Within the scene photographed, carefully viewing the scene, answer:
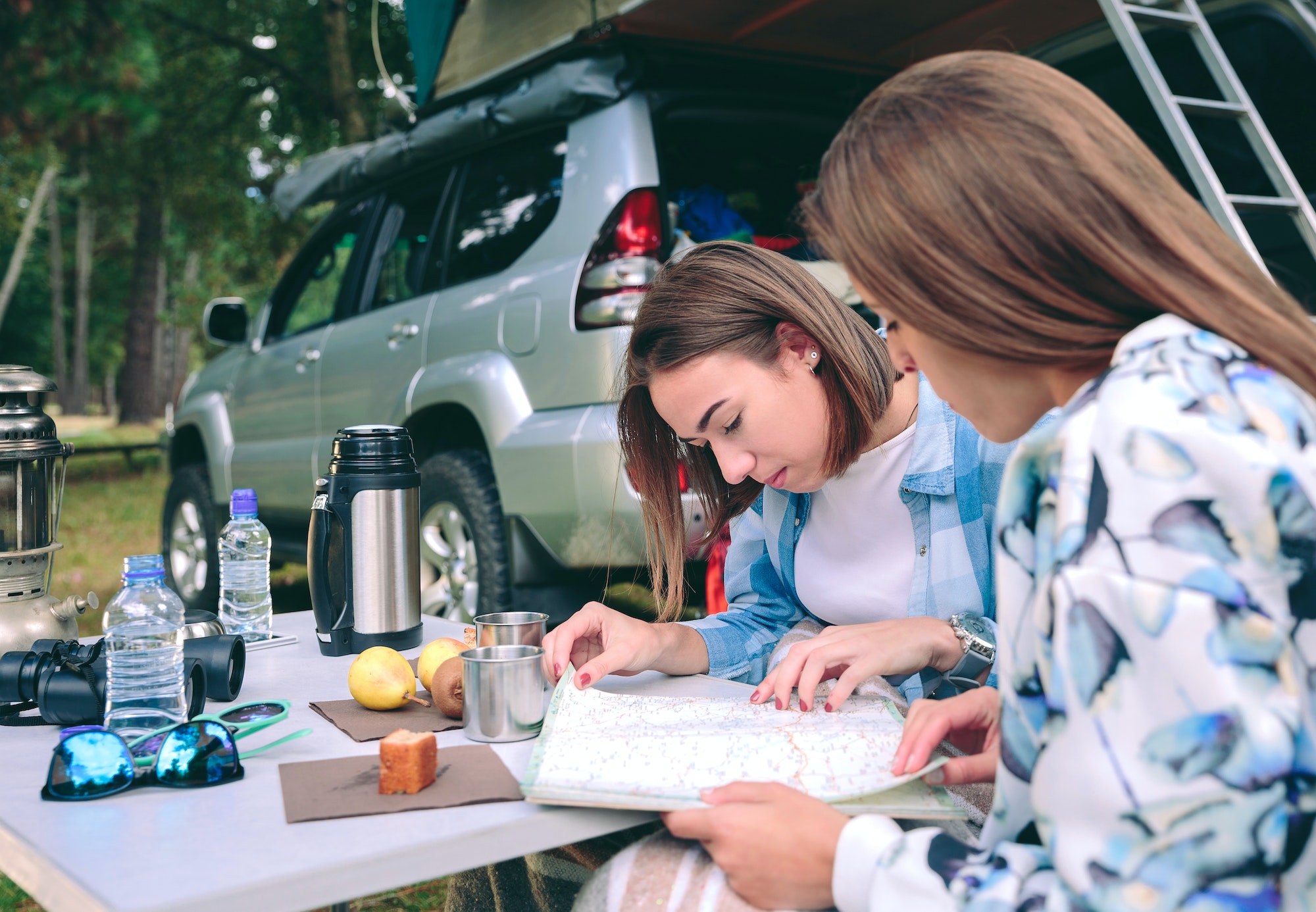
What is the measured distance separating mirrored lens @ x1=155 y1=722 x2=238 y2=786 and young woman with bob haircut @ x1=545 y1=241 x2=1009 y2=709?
0.63m

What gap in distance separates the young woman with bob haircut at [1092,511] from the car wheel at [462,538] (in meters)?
2.68

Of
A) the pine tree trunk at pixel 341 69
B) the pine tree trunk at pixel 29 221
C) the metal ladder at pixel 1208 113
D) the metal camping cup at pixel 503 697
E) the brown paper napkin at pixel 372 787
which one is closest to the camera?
the brown paper napkin at pixel 372 787

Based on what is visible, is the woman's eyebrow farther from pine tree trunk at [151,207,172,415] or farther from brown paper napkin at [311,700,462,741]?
pine tree trunk at [151,207,172,415]

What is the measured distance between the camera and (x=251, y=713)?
1.52 meters

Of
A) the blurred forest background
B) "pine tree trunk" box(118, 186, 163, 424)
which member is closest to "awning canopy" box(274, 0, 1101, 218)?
the blurred forest background

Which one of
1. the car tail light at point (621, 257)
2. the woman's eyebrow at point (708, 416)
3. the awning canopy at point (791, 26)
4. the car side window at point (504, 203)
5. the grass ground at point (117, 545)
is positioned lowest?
Answer: the grass ground at point (117, 545)

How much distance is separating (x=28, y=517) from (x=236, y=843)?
3.33 ft

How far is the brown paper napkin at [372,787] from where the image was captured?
3.72ft

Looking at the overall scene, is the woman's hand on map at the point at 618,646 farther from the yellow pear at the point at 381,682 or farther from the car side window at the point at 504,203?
the car side window at the point at 504,203

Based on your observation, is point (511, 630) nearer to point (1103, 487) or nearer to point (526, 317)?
point (1103, 487)

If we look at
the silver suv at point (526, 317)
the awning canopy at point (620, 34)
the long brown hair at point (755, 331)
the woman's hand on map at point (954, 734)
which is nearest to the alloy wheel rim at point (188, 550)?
the silver suv at point (526, 317)

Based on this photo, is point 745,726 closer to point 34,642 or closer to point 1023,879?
point 1023,879

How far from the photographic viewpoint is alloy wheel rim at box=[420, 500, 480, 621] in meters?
3.88

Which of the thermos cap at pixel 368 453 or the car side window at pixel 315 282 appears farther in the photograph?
the car side window at pixel 315 282
